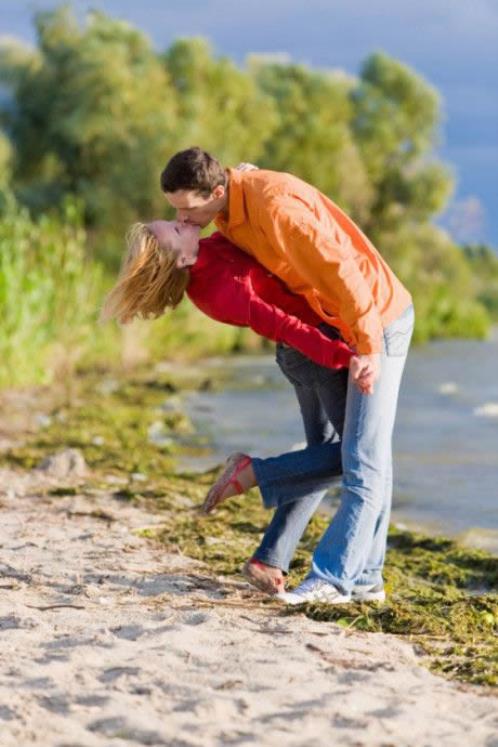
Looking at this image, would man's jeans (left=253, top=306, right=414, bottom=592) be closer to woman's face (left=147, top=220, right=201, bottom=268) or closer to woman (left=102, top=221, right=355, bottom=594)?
woman (left=102, top=221, right=355, bottom=594)

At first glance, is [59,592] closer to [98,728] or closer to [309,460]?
[309,460]

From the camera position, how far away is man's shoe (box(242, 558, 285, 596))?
210 inches

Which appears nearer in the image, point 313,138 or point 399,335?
point 399,335

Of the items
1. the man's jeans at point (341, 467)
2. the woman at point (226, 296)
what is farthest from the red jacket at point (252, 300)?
the man's jeans at point (341, 467)

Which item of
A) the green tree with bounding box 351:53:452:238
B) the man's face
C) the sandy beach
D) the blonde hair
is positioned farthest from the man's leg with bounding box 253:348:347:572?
the green tree with bounding box 351:53:452:238

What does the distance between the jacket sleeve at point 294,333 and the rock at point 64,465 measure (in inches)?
155

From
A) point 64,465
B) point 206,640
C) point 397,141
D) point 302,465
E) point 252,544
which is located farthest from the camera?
point 397,141

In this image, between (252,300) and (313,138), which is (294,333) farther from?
(313,138)

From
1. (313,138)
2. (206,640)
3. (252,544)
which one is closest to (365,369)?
(206,640)

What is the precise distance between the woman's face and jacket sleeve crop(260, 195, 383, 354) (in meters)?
0.35

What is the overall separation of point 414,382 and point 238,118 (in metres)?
15.3

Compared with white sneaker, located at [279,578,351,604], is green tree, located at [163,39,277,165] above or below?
above

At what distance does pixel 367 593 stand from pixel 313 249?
5.33 feet

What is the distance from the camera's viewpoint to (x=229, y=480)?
532 cm
